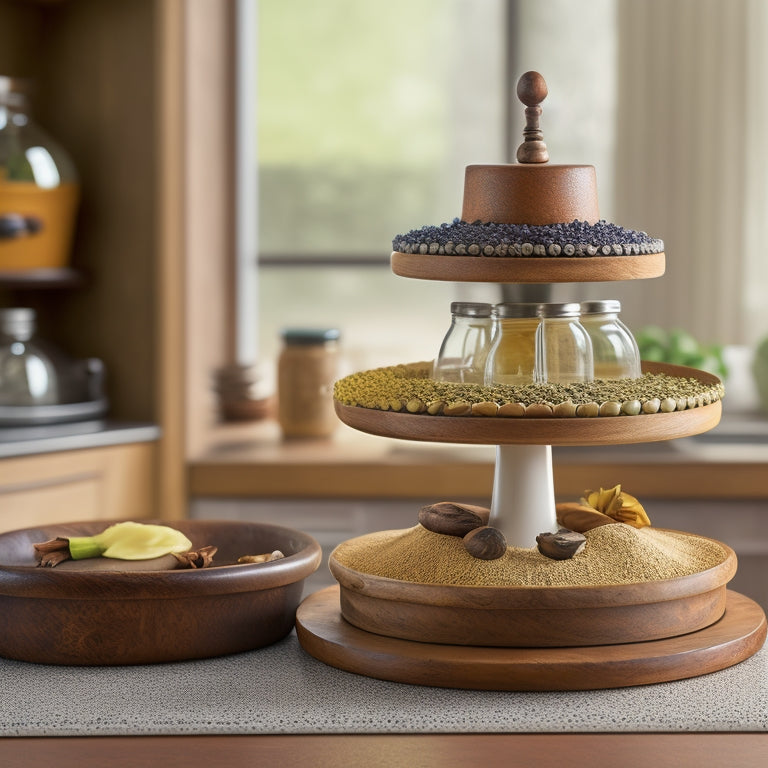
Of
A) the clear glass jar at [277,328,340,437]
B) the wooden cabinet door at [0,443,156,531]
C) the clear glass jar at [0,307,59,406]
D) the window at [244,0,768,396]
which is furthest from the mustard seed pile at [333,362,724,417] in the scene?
the window at [244,0,768,396]

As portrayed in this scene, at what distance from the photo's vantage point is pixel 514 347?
94 cm

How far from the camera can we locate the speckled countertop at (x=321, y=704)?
0.83m

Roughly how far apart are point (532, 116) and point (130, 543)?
501 mm

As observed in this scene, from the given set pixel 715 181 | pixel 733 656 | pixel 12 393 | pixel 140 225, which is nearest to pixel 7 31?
pixel 140 225

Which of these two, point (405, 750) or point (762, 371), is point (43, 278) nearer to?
point (762, 371)

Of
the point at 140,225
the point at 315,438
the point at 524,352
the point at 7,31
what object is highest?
the point at 7,31

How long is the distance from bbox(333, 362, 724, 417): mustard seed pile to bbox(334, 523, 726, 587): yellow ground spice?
0.13 m

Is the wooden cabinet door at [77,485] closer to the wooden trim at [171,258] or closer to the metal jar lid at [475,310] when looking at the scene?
the wooden trim at [171,258]

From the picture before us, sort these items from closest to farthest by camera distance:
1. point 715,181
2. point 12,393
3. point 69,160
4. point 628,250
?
point 628,250 → point 12,393 → point 69,160 → point 715,181

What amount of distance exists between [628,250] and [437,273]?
149mm

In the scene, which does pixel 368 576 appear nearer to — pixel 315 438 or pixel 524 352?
pixel 524 352

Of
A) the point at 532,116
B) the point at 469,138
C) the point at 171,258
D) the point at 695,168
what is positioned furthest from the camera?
the point at 469,138

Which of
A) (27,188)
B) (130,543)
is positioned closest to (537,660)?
(130,543)

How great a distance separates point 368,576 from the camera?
0.95 m
